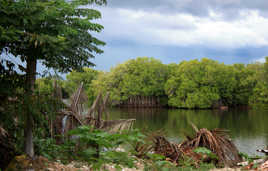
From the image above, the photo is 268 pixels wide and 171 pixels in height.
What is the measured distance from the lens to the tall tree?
476 cm

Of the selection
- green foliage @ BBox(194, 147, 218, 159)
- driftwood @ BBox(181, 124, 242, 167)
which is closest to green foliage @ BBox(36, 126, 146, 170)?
green foliage @ BBox(194, 147, 218, 159)

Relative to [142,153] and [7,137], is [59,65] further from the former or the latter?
[142,153]

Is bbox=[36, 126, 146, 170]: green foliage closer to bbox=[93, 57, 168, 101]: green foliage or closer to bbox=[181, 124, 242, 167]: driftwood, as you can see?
bbox=[181, 124, 242, 167]: driftwood

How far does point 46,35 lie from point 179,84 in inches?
2203

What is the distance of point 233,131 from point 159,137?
16351 millimetres

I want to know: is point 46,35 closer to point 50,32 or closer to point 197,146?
point 50,32

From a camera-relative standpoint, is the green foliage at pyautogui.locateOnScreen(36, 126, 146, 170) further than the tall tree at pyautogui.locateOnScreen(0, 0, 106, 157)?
Yes

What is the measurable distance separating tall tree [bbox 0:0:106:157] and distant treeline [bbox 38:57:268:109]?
49527 mm

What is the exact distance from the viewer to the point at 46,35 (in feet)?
15.1

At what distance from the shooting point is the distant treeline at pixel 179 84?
57156mm

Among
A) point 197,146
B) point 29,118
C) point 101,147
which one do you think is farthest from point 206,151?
point 29,118

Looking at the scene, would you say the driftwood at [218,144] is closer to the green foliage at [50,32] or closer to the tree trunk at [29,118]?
the green foliage at [50,32]

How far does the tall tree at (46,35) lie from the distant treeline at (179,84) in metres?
49.5

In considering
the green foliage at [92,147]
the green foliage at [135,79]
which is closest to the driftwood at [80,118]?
the green foliage at [92,147]
